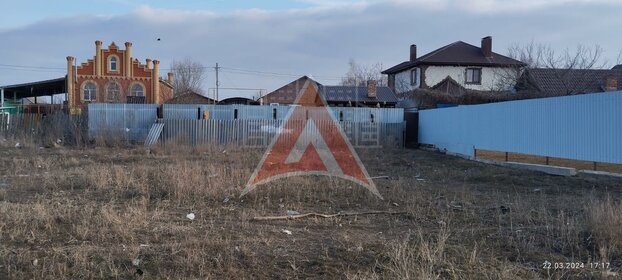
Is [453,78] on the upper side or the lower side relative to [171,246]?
upper

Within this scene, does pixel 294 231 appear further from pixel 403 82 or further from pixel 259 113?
pixel 403 82

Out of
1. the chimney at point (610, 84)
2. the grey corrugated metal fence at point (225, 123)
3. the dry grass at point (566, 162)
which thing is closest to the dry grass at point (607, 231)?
the dry grass at point (566, 162)

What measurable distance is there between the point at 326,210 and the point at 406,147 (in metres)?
19.2

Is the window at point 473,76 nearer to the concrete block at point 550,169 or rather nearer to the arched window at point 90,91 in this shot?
the concrete block at point 550,169

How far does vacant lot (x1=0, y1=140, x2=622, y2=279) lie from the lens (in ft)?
14.4

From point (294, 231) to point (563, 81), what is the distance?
2690 cm

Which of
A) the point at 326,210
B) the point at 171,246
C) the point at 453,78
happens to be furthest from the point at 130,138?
the point at 453,78

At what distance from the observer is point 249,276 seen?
13.9 ft

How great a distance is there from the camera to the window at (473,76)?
4325 centimetres

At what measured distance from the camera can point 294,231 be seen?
19.6 feet

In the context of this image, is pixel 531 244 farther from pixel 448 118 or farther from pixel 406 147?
pixel 406 147

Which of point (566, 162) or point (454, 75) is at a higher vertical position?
point (454, 75)

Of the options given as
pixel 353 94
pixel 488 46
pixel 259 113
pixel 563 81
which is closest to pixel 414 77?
pixel 488 46

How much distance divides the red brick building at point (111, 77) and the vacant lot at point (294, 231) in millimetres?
38003
